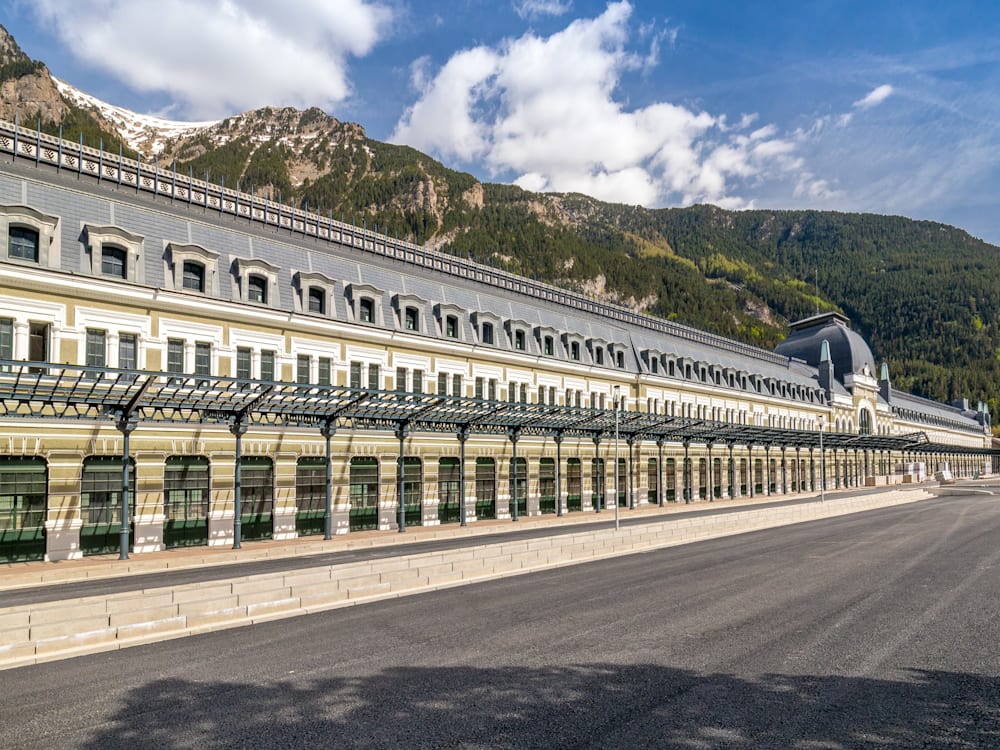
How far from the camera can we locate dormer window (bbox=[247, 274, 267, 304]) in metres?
36.5

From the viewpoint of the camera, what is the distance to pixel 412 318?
4462 centimetres

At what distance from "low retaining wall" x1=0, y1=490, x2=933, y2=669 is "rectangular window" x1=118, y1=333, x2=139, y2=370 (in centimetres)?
1204

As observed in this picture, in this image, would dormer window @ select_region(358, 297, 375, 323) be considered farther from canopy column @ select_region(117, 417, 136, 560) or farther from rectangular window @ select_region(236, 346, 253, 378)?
canopy column @ select_region(117, 417, 136, 560)

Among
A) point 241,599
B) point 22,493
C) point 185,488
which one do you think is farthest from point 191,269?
point 241,599

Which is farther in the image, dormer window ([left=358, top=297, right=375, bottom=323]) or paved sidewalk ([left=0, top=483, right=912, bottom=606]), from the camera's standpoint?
dormer window ([left=358, top=297, right=375, bottom=323])

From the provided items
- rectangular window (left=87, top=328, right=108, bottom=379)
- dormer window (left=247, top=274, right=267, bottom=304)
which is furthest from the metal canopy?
dormer window (left=247, top=274, right=267, bottom=304)

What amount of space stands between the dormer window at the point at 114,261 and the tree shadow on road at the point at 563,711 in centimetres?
Result: 2375

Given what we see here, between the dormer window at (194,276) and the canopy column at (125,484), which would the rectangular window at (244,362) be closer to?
the dormer window at (194,276)

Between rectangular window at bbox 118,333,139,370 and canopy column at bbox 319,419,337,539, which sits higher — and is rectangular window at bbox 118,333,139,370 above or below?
above

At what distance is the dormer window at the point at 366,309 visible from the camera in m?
41.4

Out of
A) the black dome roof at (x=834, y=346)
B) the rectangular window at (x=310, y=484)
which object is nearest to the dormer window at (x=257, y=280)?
the rectangular window at (x=310, y=484)

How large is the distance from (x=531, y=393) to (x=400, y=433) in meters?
16.7

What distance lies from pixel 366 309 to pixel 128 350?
13697 millimetres

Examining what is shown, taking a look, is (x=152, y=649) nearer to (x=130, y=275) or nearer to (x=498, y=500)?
(x=130, y=275)
